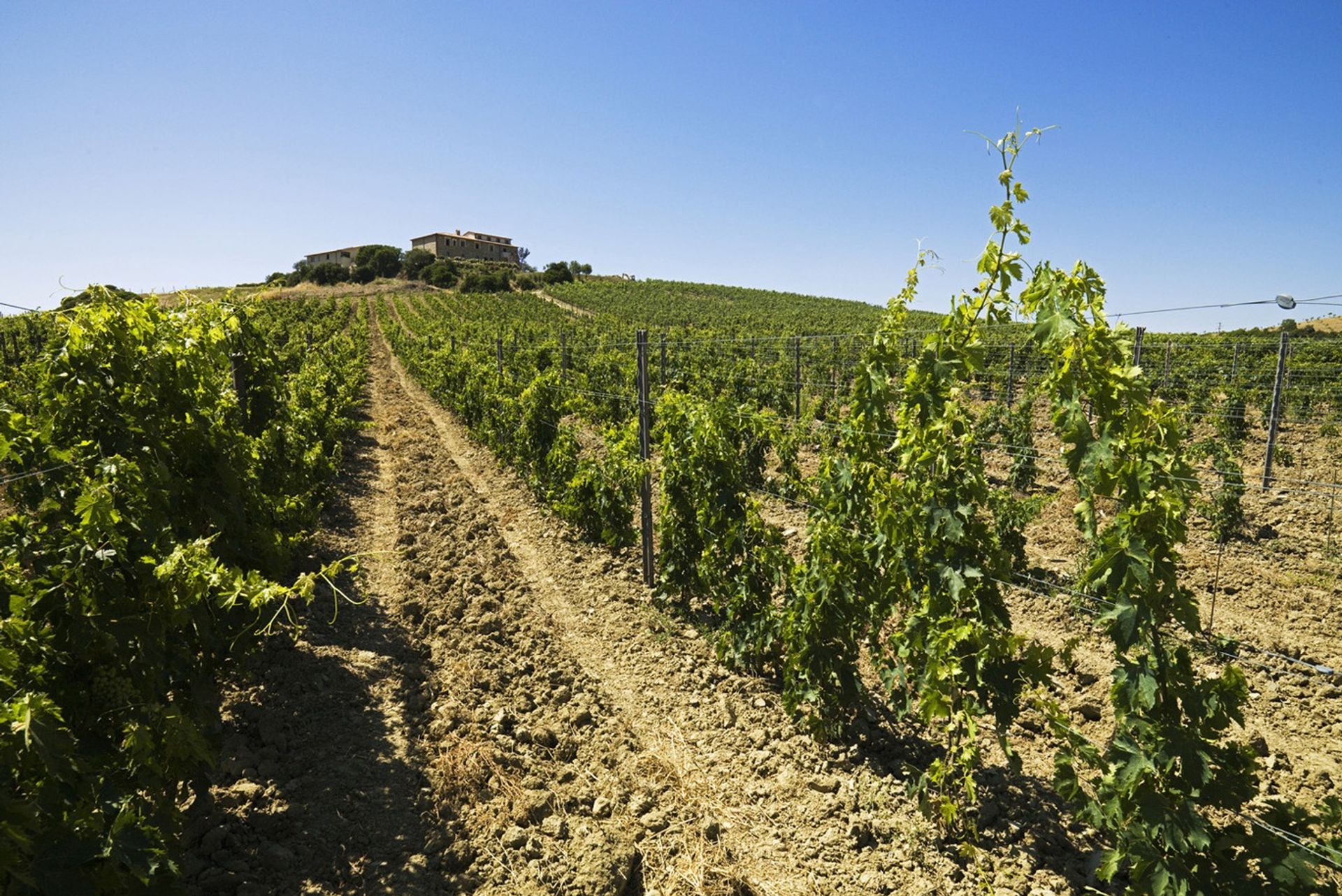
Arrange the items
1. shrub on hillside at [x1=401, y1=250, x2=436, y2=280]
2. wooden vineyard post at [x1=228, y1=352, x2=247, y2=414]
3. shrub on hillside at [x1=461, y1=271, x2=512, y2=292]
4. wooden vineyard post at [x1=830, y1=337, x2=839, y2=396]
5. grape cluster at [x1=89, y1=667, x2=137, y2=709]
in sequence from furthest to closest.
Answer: shrub on hillside at [x1=401, y1=250, x2=436, y2=280] < shrub on hillside at [x1=461, y1=271, x2=512, y2=292] < wooden vineyard post at [x1=830, y1=337, x2=839, y2=396] < wooden vineyard post at [x1=228, y1=352, x2=247, y2=414] < grape cluster at [x1=89, y1=667, x2=137, y2=709]

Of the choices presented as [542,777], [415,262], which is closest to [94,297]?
[542,777]

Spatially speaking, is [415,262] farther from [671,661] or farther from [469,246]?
[671,661]

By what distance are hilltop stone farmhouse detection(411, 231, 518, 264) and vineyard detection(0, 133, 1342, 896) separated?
305 ft

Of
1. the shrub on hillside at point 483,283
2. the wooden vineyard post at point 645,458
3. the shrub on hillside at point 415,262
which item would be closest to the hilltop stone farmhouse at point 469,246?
the shrub on hillside at point 415,262

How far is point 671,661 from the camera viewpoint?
541 cm

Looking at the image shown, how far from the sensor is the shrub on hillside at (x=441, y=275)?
72.1 meters

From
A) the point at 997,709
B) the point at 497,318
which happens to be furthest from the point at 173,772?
the point at 497,318

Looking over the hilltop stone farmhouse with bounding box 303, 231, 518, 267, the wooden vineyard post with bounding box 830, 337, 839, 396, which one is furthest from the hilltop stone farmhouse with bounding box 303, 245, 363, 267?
the wooden vineyard post with bounding box 830, 337, 839, 396

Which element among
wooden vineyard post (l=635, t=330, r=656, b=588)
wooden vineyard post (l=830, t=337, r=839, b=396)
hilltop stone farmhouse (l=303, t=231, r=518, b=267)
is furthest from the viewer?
hilltop stone farmhouse (l=303, t=231, r=518, b=267)

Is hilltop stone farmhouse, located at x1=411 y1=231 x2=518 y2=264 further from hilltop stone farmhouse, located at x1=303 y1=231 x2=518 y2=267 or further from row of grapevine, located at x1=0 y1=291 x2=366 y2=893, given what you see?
row of grapevine, located at x1=0 y1=291 x2=366 y2=893

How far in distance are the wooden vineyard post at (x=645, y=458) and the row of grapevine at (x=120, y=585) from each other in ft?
10.9

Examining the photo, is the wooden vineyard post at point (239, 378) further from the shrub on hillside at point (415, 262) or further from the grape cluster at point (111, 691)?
the shrub on hillside at point (415, 262)

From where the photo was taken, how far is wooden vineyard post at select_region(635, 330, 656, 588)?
6.88 m

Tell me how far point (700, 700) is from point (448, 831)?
1.91m
